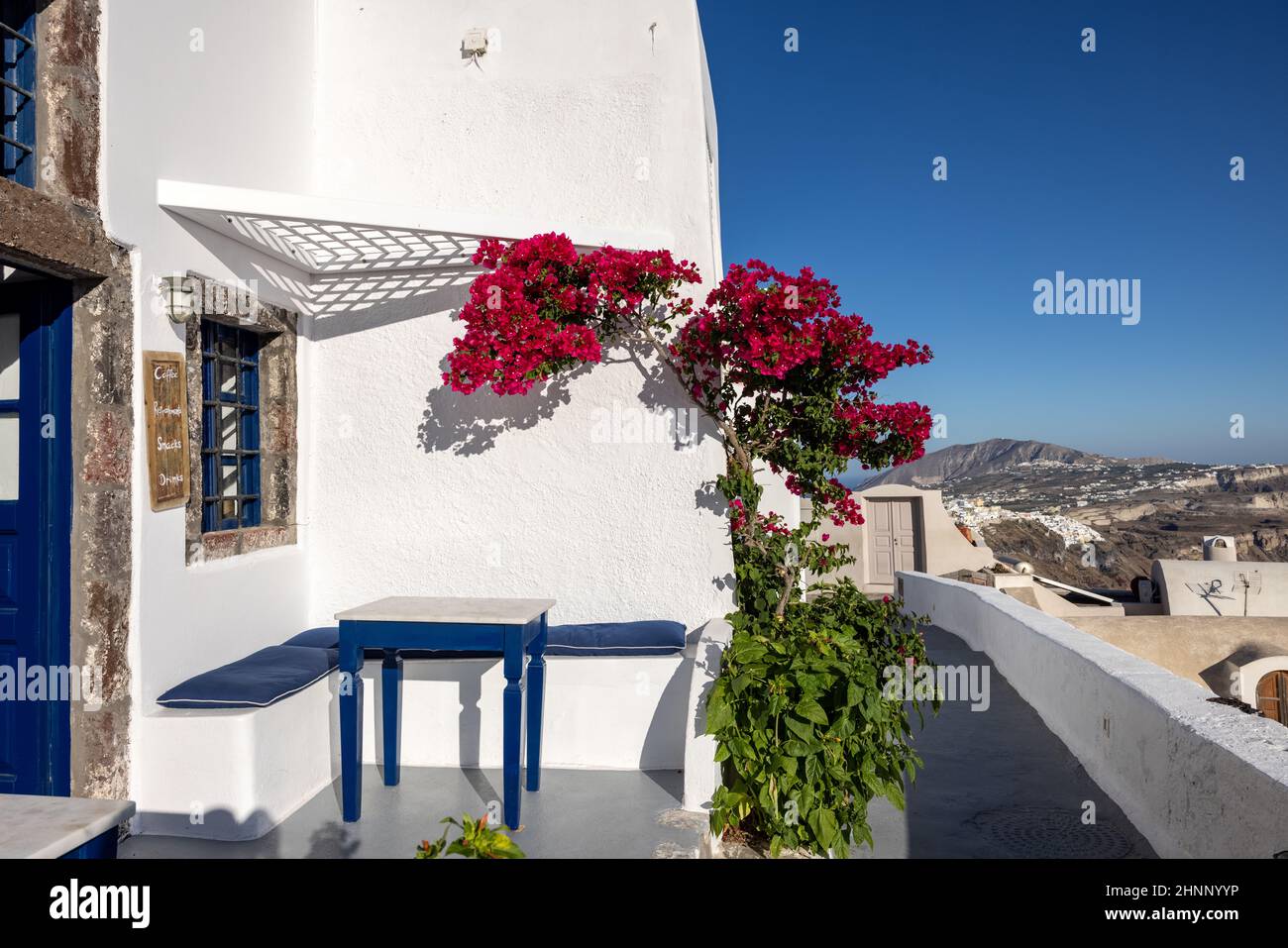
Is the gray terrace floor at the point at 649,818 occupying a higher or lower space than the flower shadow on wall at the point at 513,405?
lower

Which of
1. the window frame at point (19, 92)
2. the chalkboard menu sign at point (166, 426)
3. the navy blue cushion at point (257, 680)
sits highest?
the window frame at point (19, 92)

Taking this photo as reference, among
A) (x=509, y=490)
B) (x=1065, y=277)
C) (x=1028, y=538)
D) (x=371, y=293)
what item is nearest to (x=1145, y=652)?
(x=1065, y=277)

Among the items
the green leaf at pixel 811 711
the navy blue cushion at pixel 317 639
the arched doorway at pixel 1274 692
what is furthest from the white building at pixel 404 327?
the arched doorway at pixel 1274 692

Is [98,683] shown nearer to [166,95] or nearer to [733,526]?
[166,95]

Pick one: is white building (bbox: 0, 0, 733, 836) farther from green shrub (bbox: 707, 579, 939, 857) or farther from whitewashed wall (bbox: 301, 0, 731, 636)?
green shrub (bbox: 707, 579, 939, 857)

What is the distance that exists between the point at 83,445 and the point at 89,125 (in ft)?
4.10

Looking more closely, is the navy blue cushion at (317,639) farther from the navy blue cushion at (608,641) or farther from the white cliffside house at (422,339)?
the navy blue cushion at (608,641)

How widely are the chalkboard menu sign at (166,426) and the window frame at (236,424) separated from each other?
0.35 metres

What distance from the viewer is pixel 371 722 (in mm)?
4547

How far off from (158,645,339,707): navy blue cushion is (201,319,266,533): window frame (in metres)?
0.72

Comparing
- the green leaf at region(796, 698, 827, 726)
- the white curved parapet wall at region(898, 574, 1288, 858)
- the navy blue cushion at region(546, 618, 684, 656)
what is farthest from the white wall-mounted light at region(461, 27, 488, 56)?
the white curved parapet wall at region(898, 574, 1288, 858)

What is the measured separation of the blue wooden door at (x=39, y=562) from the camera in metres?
3.49

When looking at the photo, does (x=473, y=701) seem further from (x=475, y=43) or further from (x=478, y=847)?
(x=475, y=43)

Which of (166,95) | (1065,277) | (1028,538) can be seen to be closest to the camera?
(166,95)
